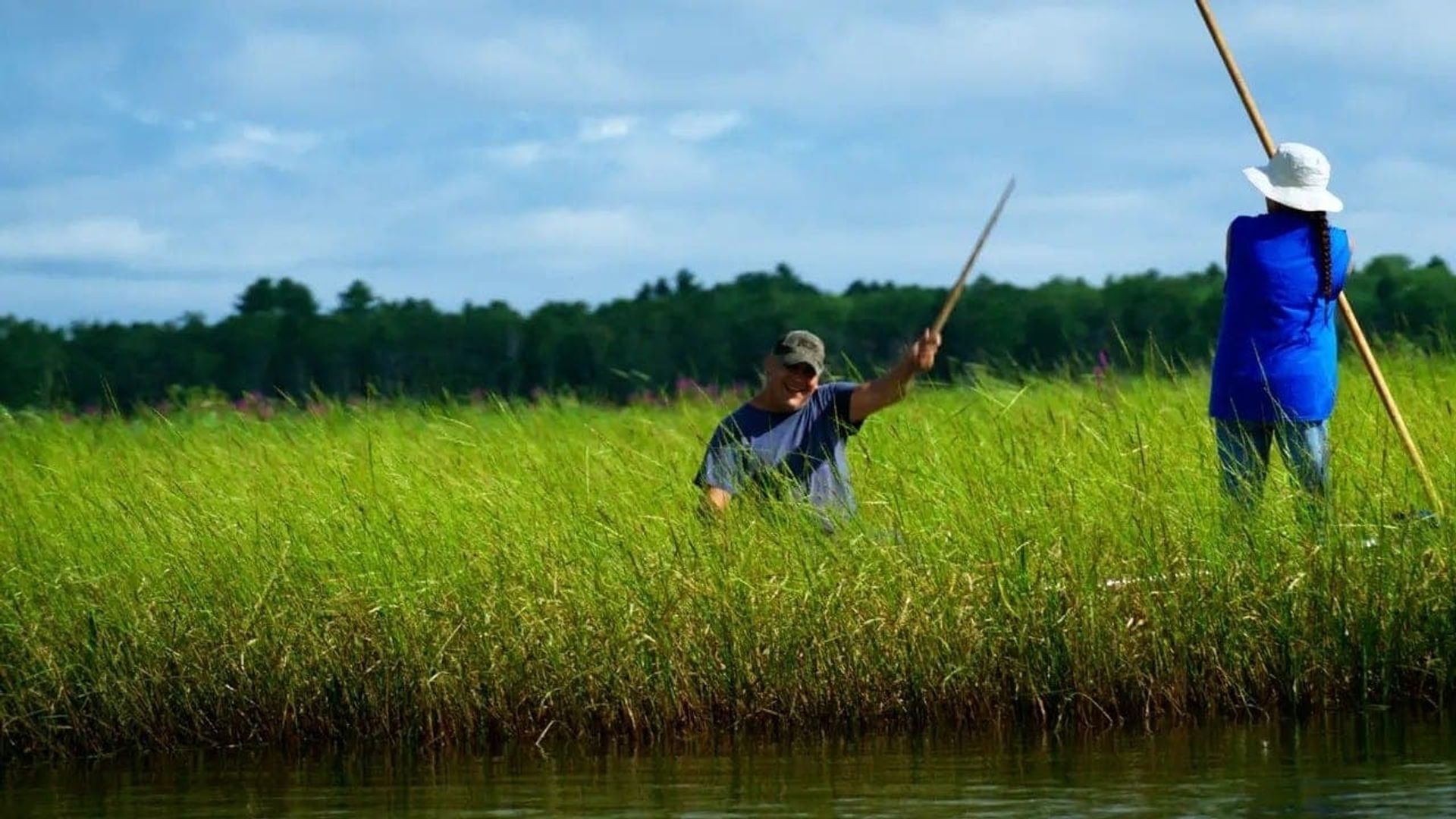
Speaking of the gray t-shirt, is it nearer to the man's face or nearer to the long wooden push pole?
the man's face

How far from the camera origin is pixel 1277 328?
297 inches

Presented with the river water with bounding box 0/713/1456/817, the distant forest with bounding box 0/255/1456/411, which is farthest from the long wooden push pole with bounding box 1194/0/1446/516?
the distant forest with bounding box 0/255/1456/411

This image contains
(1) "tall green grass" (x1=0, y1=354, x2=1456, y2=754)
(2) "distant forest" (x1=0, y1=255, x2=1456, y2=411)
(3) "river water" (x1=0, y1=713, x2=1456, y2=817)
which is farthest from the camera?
(2) "distant forest" (x1=0, y1=255, x2=1456, y2=411)

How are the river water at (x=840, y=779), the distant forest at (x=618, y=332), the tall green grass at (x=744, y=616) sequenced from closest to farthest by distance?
the river water at (x=840, y=779)
the tall green grass at (x=744, y=616)
the distant forest at (x=618, y=332)

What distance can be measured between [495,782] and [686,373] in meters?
35.3

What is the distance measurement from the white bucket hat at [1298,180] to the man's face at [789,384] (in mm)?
1948

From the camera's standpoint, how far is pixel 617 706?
6723mm

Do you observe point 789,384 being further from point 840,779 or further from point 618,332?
point 618,332

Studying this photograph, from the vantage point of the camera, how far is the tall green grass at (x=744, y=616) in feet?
21.8

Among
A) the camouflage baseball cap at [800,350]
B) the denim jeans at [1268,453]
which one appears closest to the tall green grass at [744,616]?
the denim jeans at [1268,453]

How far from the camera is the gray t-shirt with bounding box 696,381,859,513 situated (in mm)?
7156

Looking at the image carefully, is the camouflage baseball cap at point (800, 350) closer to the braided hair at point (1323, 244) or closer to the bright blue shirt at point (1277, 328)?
the bright blue shirt at point (1277, 328)

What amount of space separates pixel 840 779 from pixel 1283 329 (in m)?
2.78

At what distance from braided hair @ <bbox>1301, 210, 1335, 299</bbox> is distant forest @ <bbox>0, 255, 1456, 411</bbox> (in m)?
29.4
